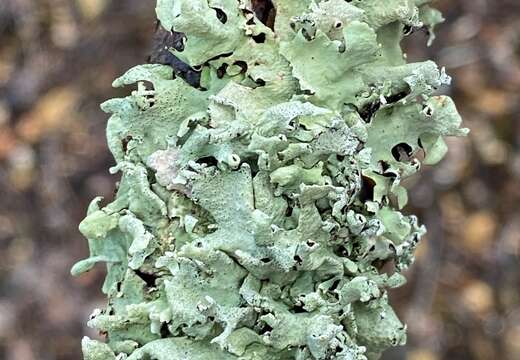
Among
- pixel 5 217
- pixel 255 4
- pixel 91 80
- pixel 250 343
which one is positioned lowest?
pixel 5 217

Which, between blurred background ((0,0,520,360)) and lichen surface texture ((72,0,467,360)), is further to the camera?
blurred background ((0,0,520,360))

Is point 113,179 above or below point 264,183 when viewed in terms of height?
below

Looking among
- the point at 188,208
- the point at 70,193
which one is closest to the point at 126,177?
the point at 188,208

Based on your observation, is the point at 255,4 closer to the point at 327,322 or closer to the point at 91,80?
the point at 327,322

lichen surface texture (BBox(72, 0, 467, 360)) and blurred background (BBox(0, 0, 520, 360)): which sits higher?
lichen surface texture (BBox(72, 0, 467, 360))
